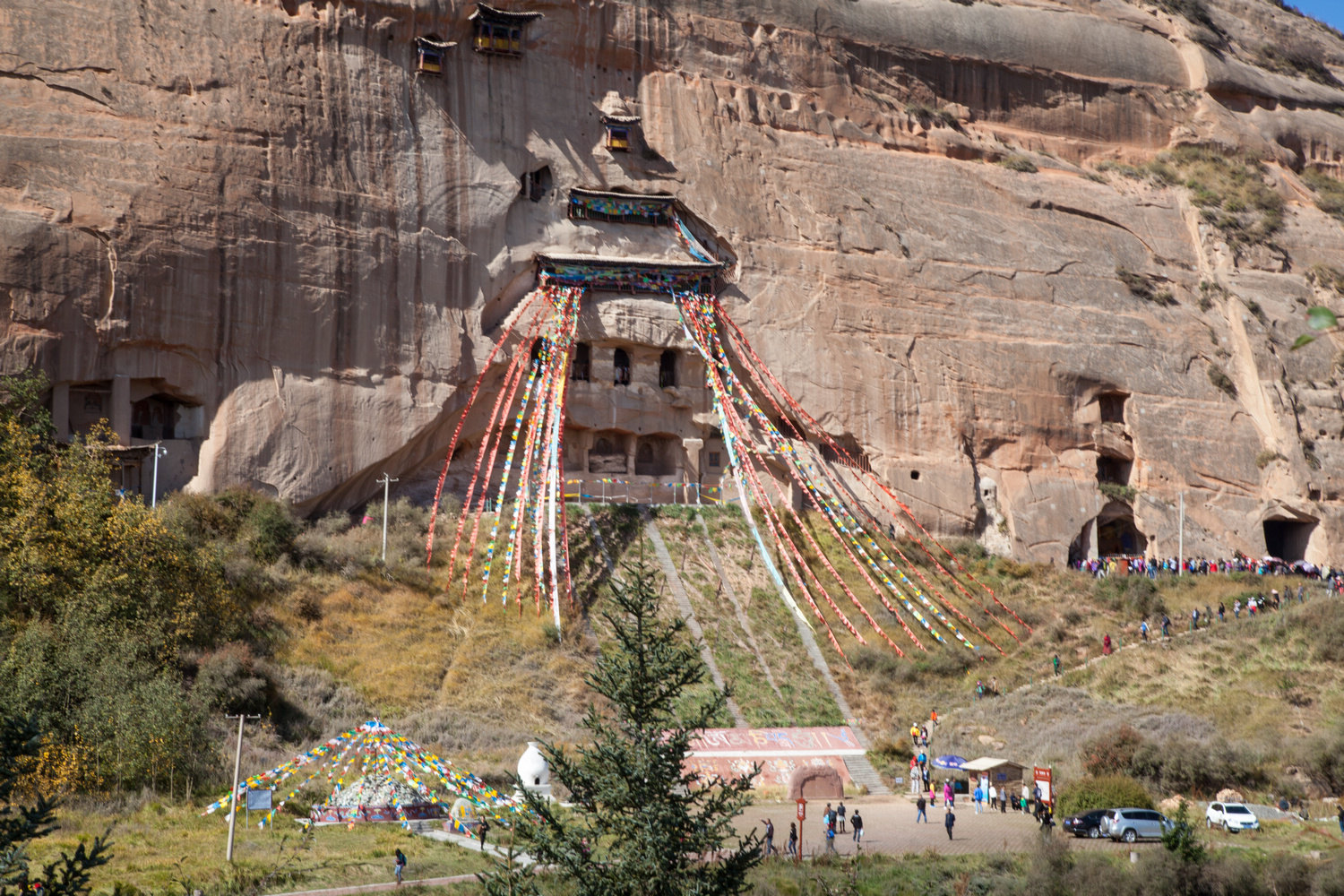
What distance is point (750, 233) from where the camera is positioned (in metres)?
42.0

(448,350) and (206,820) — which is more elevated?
(448,350)

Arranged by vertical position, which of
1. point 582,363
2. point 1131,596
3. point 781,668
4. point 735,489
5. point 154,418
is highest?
point 582,363

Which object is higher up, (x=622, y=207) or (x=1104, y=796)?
(x=622, y=207)

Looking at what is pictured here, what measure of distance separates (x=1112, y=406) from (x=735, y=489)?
13091mm

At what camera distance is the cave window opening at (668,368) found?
41.3 meters

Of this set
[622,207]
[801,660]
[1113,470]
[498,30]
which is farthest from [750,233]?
[801,660]

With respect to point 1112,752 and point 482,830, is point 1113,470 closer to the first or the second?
point 1112,752

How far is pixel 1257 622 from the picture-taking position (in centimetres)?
3406

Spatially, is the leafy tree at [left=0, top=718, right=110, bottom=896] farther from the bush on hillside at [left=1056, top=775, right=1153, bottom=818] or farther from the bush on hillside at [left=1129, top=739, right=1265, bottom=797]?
the bush on hillside at [left=1129, top=739, right=1265, bottom=797]

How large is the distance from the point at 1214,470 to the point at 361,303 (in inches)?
1073

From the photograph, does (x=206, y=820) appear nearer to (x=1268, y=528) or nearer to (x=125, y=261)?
(x=125, y=261)

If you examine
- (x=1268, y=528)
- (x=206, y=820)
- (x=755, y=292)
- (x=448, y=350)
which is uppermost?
(x=755, y=292)

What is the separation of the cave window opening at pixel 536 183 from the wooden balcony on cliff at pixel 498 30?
3.59 m

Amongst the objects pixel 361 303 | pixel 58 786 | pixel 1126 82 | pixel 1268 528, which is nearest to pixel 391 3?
pixel 361 303
